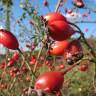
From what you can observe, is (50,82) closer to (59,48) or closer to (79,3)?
(59,48)

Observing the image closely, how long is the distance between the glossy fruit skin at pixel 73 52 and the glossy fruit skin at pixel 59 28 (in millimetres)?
37

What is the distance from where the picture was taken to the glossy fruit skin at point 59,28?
145 centimetres

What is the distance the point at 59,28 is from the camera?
1.46m

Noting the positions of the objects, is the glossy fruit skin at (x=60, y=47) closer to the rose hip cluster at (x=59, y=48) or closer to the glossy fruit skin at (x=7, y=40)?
the rose hip cluster at (x=59, y=48)

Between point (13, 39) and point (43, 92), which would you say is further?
point (13, 39)

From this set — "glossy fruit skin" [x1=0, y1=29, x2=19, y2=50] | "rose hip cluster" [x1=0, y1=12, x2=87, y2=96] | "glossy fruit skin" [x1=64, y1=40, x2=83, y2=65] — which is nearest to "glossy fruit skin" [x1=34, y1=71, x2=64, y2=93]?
"rose hip cluster" [x1=0, y1=12, x2=87, y2=96]

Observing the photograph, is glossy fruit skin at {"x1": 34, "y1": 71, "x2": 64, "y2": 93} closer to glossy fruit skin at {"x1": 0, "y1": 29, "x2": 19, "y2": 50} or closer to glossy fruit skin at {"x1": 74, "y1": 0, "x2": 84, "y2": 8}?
glossy fruit skin at {"x1": 0, "y1": 29, "x2": 19, "y2": 50}

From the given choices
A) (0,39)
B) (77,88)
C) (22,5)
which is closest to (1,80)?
(22,5)

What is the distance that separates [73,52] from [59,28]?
0.10 m

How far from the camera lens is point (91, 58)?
4.76 feet

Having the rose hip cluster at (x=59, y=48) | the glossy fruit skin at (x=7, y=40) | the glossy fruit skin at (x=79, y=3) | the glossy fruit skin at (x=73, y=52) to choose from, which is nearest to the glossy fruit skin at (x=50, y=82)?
the rose hip cluster at (x=59, y=48)

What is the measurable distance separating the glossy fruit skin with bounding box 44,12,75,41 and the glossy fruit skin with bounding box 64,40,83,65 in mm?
37

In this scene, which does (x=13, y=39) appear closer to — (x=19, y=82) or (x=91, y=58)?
(x=91, y=58)

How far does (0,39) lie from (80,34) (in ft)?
1.33
